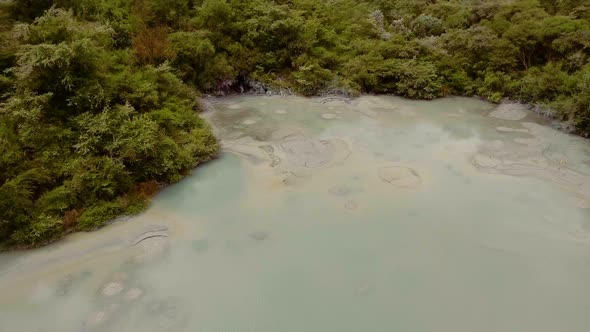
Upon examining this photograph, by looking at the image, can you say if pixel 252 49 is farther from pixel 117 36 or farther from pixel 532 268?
pixel 532 268

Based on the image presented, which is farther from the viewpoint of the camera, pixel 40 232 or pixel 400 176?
pixel 400 176

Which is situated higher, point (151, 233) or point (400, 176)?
point (400, 176)

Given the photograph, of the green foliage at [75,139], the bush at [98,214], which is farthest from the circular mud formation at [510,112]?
the bush at [98,214]

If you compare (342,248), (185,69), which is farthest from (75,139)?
(342,248)

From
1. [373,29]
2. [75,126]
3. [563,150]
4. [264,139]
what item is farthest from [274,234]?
[373,29]

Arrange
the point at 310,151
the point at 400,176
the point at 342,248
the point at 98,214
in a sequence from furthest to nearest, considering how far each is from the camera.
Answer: the point at 310,151 < the point at 400,176 < the point at 98,214 < the point at 342,248

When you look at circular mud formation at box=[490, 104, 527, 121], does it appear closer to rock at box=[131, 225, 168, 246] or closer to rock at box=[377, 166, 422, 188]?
rock at box=[377, 166, 422, 188]

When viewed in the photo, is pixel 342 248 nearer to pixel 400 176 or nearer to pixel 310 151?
pixel 400 176

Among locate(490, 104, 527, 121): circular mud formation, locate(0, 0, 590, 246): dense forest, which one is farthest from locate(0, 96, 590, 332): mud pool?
locate(490, 104, 527, 121): circular mud formation

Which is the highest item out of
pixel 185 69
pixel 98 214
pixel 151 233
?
pixel 185 69
